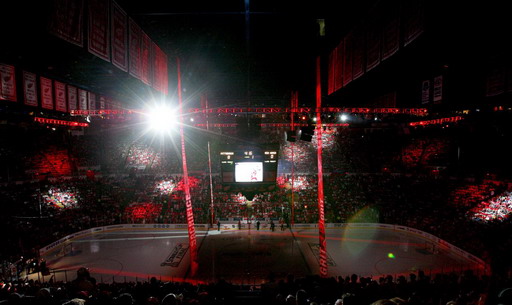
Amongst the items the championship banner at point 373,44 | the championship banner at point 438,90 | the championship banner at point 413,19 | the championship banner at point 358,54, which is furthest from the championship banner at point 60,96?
the championship banner at point 438,90

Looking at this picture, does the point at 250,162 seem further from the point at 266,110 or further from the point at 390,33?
the point at 390,33

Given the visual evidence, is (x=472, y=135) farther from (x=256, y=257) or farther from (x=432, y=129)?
(x=256, y=257)

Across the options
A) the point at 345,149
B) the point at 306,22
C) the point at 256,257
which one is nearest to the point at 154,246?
the point at 256,257

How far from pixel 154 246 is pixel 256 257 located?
730 centimetres

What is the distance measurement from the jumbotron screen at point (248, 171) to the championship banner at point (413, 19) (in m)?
8.62

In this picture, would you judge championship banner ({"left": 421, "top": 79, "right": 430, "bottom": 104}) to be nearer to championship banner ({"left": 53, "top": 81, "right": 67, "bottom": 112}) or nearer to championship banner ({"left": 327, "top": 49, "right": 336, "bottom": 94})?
Result: championship banner ({"left": 327, "top": 49, "right": 336, "bottom": 94})

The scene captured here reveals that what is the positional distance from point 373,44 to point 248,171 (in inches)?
316

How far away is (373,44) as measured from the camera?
5426 millimetres

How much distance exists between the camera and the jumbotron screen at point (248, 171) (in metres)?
12.1

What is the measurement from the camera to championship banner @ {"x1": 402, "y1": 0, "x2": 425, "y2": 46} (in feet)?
12.4

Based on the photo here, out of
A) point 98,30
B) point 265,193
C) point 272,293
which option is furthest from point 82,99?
point 265,193

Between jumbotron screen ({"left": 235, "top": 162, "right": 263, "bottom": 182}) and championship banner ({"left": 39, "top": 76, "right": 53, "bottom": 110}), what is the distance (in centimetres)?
736

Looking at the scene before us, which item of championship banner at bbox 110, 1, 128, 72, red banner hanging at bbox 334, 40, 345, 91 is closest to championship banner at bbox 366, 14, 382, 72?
red banner hanging at bbox 334, 40, 345, 91

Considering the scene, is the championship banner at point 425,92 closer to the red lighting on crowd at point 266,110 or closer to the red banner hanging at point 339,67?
the red lighting on crowd at point 266,110
